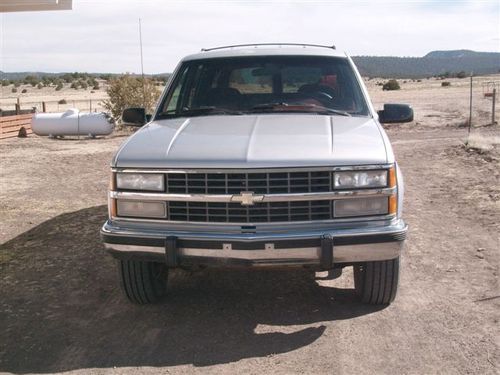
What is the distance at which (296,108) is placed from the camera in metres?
5.03

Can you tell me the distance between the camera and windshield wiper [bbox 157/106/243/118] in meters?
5.07

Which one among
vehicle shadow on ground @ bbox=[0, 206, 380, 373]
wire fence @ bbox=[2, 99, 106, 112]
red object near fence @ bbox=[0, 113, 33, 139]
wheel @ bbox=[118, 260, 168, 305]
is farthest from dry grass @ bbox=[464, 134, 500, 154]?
wire fence @ bbox=[2, 99, 106, 112]

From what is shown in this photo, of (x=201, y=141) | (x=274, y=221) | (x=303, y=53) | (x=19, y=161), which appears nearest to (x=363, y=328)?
(x=274, y=221)

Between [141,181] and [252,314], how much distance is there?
135 centimetres

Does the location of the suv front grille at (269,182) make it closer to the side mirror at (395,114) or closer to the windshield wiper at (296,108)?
the windshield wiper at (296,108)

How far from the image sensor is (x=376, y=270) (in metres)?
4.39

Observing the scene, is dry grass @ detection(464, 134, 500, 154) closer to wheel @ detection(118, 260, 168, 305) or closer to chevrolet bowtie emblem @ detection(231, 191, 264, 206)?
wheel @ detection(118, 260, 168, 305)

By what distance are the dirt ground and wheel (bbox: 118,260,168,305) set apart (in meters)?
0.12

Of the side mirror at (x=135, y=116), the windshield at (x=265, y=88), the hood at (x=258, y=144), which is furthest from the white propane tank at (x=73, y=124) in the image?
the hood at (x=258, y=144)

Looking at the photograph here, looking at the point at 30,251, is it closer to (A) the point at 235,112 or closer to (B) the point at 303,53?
(A) the point at 235,112

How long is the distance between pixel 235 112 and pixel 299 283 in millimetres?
1588

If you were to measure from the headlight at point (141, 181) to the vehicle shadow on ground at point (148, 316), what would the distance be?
3.45ft

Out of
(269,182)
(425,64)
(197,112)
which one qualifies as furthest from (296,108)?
(425,64)

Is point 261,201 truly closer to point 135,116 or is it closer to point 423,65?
point 135,116
